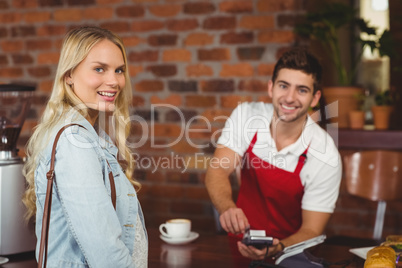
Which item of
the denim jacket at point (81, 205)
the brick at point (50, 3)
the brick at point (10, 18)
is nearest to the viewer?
the denim jacket at point (81, 205)

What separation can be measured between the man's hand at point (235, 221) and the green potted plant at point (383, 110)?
1133mm

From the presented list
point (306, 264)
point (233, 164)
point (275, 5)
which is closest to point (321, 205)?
point (233, 164)

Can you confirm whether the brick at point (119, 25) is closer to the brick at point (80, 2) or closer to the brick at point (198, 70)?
the brick at point (80, 2)

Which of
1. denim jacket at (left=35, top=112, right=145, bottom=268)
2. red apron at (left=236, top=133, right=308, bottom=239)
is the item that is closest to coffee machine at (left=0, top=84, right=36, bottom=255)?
denim jacket at (left=35, top=112, right=145, bottom=268)

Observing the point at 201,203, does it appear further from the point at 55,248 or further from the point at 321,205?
the point at 55,248

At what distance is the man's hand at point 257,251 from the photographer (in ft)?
4.64

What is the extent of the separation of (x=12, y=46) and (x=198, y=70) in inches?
45.3

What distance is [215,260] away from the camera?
1.41m

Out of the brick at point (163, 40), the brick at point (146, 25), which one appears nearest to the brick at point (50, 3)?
the brick at point (146, 25)

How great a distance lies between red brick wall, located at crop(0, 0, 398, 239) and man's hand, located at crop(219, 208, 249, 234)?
890 mm

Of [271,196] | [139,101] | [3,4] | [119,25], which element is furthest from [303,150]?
[3,4]

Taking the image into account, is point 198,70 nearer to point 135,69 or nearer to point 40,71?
point 135,69

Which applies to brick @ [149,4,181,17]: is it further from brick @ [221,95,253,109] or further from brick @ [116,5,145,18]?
brick @ [221,95,253,109]

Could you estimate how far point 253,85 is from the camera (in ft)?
8.03
